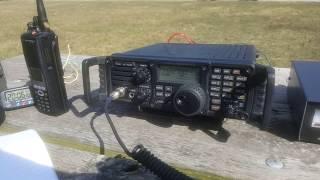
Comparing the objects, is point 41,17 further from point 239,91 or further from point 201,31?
point 201,31

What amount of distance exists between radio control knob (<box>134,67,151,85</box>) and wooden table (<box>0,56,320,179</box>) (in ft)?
0.40

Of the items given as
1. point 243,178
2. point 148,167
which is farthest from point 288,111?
point 148,167

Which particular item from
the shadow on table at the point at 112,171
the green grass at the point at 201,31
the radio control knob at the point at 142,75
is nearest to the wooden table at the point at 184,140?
the shadow on table at the point at 112,171

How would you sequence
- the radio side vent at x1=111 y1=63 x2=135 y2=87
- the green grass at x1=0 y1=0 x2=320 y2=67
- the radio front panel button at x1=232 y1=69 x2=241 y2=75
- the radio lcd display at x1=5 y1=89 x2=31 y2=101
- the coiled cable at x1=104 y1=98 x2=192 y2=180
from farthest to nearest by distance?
the green grass at x1=0 y1=0 x2=320 y2=67
the radio lcd display at x1=5 y1=89 x2=31 y2=101
the radio side vent at x1=111 y1=63 x2=135 y2=87
the radio front panel button at x1=232 y1=69 x2=241 y2=75
the coiled cable at x1=104 y1=98 x2=192 y2=180

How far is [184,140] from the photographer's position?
77 centimetres

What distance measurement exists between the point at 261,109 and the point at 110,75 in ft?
1.27

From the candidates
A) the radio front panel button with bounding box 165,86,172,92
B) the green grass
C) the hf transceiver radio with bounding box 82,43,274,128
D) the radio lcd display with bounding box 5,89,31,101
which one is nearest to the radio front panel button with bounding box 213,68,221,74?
the hf transceiver radio with bounding box 82,43,274,128

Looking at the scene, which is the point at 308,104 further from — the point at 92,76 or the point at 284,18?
the point at 284,18

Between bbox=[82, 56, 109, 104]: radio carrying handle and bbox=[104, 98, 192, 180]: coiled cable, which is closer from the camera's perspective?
bbox=[104, 98, 192, 180]: coiled cable

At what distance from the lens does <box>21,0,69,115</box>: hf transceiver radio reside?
855 millimetres

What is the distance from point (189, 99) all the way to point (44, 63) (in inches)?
16.1

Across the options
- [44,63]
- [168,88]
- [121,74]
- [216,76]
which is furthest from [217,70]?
[44,63]

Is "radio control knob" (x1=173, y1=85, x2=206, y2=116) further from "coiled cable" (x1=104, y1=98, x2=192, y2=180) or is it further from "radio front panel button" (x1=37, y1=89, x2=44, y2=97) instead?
"radio front panel button" (x1=37, y1=89, x2=44, y2=97)

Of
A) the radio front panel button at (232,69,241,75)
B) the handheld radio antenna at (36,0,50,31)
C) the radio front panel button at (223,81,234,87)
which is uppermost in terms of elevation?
the handheld radio antenna at (36,0,50,31)
